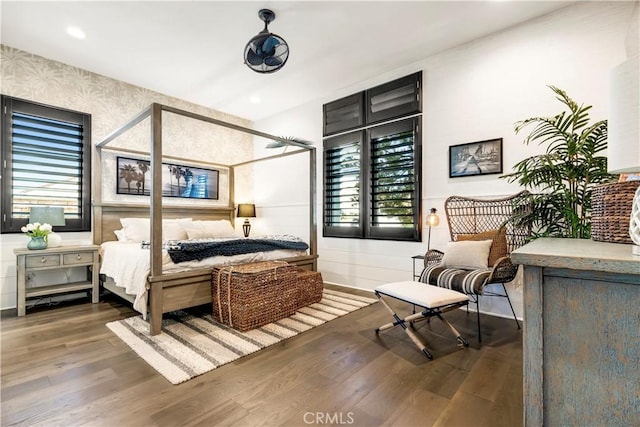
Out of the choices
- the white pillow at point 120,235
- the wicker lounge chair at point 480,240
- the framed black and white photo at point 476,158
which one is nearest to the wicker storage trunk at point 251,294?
the wicker lounge chair at point 480,240

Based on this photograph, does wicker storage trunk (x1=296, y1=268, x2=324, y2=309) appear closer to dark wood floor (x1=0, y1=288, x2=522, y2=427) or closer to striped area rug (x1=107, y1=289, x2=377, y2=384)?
striped area rug (x1=107, y1=289, x2=377, y2=384)

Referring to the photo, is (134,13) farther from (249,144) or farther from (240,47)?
(249,144)

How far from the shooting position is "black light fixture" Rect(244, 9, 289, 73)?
2.63m

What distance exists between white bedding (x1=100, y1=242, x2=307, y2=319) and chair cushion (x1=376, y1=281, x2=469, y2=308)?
4.65 ft

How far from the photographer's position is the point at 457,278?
96.1 inches

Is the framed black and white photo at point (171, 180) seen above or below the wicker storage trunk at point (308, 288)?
above

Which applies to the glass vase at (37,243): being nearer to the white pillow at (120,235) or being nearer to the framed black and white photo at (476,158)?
the white pillow at (120,235)

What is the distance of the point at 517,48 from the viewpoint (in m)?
2.91

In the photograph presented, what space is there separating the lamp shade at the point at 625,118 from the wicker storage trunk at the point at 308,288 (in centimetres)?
259

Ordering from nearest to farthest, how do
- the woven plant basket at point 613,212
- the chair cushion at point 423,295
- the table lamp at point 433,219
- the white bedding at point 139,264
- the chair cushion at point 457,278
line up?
the woven plant basket at point 613,212 → the chair cushion at point 423,295 → the chair cushion at point 457,278 → the white bedding at point 139,264 → the table lamp at point 433,219

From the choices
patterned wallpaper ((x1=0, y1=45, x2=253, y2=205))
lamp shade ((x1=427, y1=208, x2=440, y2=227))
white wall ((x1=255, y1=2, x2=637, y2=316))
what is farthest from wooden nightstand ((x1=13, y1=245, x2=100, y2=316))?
lamp shade ((x1=427, y1=208, x2=440, y2=227))

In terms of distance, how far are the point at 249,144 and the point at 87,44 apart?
276cm

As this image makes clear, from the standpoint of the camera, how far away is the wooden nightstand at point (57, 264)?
2.92 m

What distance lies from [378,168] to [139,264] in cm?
289
